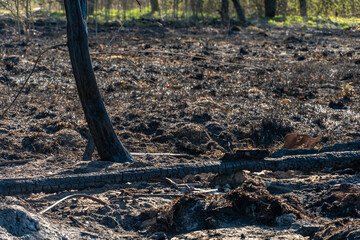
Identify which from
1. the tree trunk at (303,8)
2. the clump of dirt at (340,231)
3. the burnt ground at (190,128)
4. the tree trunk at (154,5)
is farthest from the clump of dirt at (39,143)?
the tree trunk at (303,8)

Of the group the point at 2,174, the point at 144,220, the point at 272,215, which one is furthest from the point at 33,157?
the point at 272,215

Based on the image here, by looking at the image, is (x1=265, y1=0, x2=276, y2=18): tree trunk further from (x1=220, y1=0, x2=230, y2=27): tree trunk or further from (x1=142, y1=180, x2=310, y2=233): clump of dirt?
(x1=142, y1=180, x2=310, y2=233): clump of dirt

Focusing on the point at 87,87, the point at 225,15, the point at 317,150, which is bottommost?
the point at 317,150

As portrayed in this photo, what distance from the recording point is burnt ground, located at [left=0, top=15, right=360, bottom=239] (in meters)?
3.29

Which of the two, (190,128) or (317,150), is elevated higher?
(317,150)

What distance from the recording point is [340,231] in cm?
275

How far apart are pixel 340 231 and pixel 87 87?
280 centimetres

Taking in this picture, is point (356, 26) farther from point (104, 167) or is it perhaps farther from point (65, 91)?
point (104, 167)

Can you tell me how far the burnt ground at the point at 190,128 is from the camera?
329cm

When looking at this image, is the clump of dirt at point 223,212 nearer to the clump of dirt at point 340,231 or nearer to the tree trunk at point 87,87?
the clump of dirt at point 340,231

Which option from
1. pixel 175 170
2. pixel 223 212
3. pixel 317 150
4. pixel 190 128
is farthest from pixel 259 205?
pixel 190 128

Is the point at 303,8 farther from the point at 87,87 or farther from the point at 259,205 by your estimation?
the point at 259,205

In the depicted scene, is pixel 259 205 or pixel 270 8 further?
pixel 270 8

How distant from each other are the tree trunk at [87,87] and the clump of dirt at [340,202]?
79.0 inches
